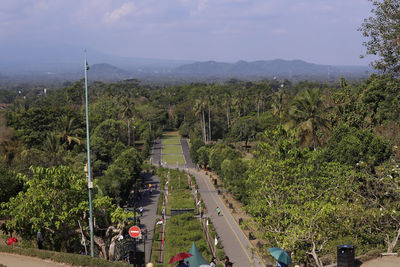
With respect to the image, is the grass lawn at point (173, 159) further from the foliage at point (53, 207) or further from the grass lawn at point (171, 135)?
the foliage at point (53, 207)

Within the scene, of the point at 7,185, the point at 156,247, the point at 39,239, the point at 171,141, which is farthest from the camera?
the point at 171,141

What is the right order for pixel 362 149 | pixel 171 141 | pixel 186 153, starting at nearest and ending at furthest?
1. pixel 362 149
2. pixel 186 153
3. pixel 171 141

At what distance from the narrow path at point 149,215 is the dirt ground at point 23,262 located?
9.76 m

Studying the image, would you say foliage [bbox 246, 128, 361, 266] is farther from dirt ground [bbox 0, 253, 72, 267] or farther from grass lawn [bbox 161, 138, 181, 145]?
grass lawn [bbox 161, 138, 181, 145]

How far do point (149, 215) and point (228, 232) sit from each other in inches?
309

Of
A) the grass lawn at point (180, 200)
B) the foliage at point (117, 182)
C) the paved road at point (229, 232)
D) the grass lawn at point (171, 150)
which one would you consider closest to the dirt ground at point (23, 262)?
the paved road at point (229, 232)

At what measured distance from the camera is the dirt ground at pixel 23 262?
1366cm

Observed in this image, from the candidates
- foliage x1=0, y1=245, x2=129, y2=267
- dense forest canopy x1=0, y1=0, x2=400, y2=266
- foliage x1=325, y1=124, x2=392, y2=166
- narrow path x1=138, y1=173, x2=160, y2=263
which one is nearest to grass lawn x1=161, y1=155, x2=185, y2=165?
narrow path x1=138, y1=173, x2=160, y2=263

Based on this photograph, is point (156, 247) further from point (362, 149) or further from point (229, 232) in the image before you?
point (362, 149)

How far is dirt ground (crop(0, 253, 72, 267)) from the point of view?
13.7 metres

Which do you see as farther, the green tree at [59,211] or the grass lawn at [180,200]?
the grass lawn at [180,200]

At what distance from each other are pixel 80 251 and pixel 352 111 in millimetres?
21938

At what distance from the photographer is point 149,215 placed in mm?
33750

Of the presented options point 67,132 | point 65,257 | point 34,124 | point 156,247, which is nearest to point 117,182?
point 156,247
